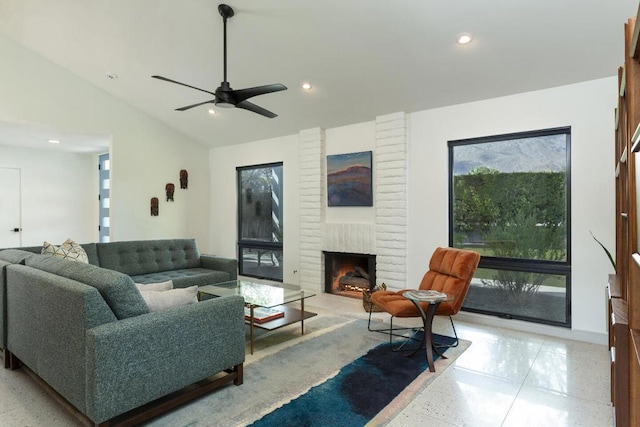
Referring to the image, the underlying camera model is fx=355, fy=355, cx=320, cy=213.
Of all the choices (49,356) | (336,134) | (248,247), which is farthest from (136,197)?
(49,356)

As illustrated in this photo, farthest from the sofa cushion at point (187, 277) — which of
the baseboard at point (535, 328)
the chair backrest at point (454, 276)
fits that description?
the baseboard at point (535, 328)

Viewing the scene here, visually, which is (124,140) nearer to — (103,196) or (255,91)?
(103,196)

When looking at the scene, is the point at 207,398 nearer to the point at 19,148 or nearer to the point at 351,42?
the point at 351,42

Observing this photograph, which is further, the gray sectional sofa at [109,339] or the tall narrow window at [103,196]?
the tall narrow window at [103,196]

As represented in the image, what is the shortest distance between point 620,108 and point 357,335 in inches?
108

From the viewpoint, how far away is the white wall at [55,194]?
6605mm

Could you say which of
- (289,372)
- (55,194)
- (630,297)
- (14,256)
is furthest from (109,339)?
(55,194)

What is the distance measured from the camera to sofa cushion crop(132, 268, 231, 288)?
14.4ft

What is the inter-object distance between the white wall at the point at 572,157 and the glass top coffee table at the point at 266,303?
167cm

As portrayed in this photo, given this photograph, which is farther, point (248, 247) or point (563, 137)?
point (248, 247)

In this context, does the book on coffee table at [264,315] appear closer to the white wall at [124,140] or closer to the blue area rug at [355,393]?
the blue area rug at [355,393]

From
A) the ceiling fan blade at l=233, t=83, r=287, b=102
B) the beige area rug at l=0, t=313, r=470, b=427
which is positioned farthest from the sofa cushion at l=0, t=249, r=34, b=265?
the ceiling fan blade at l=233, t=83, r=287, b=102

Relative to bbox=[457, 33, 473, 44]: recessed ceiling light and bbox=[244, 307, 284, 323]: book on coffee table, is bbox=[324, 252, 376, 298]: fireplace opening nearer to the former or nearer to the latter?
bbox=[244, 307, 284, 323]: book on coffee table

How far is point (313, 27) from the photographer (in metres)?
3.40
